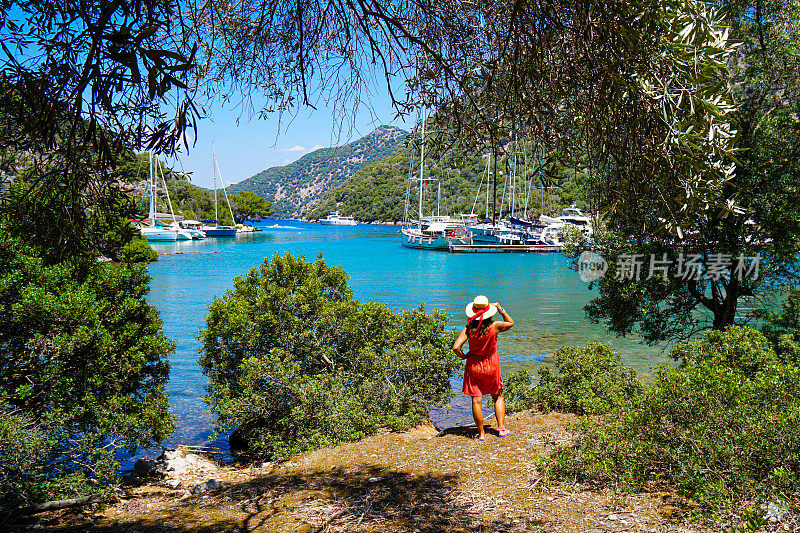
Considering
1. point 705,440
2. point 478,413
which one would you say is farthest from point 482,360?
point 705,440

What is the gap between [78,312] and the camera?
679 cm

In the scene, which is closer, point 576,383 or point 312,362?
point 576,383

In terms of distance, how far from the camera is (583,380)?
845cm

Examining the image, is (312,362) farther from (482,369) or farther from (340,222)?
(340,222)

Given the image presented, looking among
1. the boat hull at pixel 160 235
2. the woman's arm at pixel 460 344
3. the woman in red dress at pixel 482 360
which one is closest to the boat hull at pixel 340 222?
the boat hull at pixel 160 235

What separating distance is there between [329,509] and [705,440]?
126 inches

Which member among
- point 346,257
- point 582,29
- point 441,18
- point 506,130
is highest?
point 441,18

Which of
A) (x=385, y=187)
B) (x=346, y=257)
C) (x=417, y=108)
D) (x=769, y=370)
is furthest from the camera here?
(x=385, y=187)

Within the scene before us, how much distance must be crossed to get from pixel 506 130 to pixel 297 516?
145 inches

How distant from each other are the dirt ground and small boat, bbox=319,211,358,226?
144736mm

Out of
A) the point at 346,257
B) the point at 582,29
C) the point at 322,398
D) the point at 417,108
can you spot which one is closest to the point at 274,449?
the point at 322,398

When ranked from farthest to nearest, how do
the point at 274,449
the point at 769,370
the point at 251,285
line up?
the point at 251,285
the point at 274,449
the point at 769,370

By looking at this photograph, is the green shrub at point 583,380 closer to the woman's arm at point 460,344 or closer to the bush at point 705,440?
the woman's arm at point 460,344

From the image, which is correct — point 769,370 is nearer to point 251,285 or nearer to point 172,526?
point 172,526
